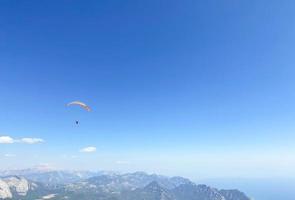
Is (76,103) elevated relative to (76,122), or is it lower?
elevated
